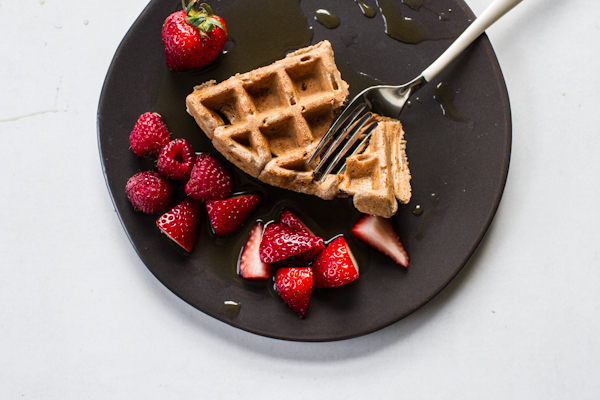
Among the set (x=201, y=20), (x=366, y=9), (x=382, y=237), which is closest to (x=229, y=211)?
(x=382, y=237)

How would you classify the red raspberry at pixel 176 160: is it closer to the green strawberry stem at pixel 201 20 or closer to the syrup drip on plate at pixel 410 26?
the green strawberry stem at pixel 201 20

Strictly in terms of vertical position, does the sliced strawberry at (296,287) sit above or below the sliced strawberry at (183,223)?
below

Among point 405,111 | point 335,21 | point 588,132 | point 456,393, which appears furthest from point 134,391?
point 588,132

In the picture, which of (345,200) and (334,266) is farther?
(345,200)

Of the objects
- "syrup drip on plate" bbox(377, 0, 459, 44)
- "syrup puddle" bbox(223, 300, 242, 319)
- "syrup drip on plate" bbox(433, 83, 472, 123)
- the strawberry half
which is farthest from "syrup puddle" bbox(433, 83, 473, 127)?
"syrup puddle" bbox(223, 300, 242, 319)

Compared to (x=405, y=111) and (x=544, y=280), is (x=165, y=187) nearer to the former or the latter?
(x=405, y=111)

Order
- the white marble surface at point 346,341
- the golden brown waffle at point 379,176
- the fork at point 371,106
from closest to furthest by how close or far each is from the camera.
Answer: the golden brown waffle at point 379,176 < the fork at point 371,106 < the white marble surface at point 346,341

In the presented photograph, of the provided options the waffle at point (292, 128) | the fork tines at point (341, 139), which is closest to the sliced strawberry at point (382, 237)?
the waffle at point (292, 128)

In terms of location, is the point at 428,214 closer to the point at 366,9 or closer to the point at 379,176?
the point at 379,176
